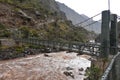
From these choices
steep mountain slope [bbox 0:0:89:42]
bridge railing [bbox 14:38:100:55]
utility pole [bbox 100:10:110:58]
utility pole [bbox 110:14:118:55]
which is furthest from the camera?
steep mountain slope [bbox 0:0:89:42]

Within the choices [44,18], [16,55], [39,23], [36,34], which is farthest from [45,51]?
[44,18]

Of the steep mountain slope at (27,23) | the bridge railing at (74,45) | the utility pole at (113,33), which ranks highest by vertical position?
the steep mountain slope at (27,23)

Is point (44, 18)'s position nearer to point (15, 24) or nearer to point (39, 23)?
point (39, 23)

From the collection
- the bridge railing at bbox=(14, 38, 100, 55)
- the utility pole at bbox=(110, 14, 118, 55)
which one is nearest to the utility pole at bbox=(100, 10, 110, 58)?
the bridge railing at bbox=(14, 38, 100, 55)

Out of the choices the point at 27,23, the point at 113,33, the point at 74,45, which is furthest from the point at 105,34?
the point at 27,23

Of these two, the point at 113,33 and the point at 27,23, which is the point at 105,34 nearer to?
the point at 113,33

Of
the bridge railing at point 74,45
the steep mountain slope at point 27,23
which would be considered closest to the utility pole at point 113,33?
the bridge railing at point 74,45

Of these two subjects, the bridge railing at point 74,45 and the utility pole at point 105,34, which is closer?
the utility pole at point 105,34

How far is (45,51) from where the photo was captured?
63562 mm

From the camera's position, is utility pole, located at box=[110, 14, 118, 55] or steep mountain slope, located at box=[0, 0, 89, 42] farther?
steep mountain slope, located at box=[0, 0, 89, 42]

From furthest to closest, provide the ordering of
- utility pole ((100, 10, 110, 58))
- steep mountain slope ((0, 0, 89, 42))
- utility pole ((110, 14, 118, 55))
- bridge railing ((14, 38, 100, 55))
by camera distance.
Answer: steep mountain slope ((0, 0, 89, 42)) < bridge railing ((14, 38, 100, 55)) < utility pole ((110, 14, 118, 55)) < utility pole ((100, 10, 110, 58))

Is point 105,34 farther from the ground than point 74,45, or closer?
farther from the ground

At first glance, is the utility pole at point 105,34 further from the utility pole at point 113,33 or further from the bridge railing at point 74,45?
the utility pole at point 113,33

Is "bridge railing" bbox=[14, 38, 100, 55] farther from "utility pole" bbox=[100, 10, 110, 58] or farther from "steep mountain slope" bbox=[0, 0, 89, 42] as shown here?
"steep mountain slope" bbox=[0, 0, 89, 42]
